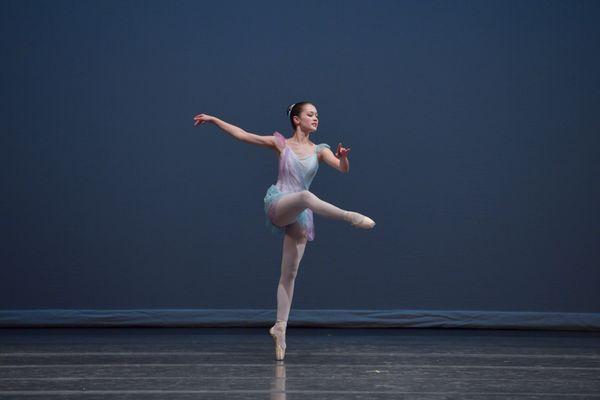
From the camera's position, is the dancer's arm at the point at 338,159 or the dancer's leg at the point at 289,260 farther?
the dancer's leg at the point at 289,260

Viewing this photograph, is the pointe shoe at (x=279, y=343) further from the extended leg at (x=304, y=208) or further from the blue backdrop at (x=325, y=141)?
the blue backdrop at (x=325, y=141)

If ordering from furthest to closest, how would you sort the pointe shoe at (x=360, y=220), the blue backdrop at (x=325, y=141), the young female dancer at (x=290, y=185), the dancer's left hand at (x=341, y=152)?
the blue backdrop at (x=325, y=141)
the young female dancer at (x=290, y=185)
the dancer's left hand at (x=341, y=152)
the pointe shoe at (x=360, y=220)

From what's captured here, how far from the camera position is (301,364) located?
11.8ft

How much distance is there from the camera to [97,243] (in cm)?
504

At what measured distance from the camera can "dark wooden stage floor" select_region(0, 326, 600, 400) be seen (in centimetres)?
297

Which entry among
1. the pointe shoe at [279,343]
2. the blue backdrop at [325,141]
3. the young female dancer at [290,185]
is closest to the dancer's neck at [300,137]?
the young female dancer at [290,185]

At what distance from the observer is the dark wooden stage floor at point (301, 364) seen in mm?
2975

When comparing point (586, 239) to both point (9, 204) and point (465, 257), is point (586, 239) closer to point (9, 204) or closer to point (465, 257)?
point (465, 257)

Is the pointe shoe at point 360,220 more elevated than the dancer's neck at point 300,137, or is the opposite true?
the dancer's neck at point 300,137

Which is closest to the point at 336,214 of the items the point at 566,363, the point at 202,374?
the point at 202,374

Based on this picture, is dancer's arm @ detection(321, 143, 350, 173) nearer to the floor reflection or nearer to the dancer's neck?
the dancer's neck

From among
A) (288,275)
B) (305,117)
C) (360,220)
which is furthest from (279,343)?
(305,117)

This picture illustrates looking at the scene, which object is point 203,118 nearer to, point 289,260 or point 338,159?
point 338,159

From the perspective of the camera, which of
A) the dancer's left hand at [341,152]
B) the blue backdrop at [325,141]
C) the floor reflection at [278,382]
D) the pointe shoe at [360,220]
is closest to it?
the floor reflection at [278,382]
